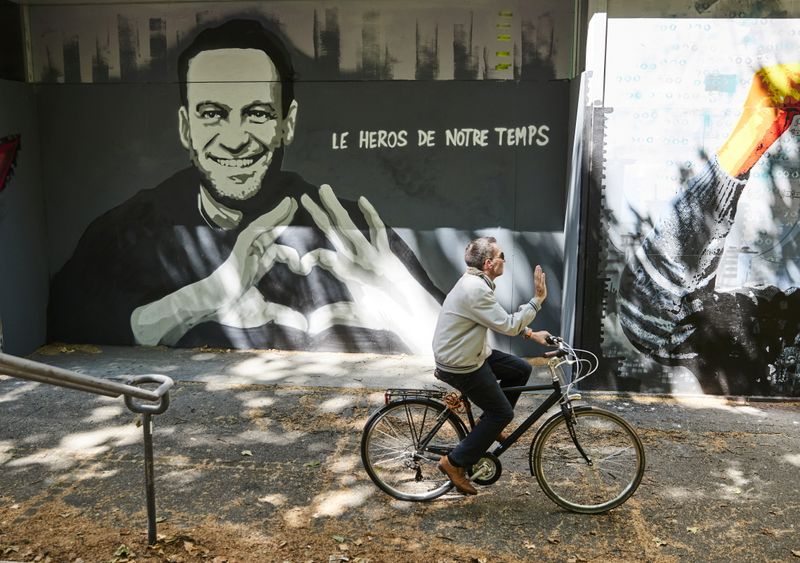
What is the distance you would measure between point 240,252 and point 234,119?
1.41 m

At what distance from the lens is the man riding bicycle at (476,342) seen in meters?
4.58

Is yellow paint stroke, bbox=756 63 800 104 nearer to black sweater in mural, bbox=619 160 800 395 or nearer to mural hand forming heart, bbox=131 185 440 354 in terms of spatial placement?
black sweater in mural, bbox=619 160 800 395

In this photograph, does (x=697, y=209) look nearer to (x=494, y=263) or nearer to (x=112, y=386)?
(x=494, y=263)

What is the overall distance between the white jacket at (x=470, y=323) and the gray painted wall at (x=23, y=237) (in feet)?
17.5

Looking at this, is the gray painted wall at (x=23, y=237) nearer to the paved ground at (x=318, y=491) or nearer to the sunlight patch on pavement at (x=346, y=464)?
the paved ground at (x=318, y=491)

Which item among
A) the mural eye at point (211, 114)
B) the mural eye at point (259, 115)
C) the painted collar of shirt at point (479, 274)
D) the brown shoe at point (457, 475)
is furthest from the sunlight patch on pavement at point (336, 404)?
the mural eye at point (211, 114)

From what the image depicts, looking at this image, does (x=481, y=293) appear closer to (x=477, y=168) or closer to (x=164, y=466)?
(x=164, y=466)

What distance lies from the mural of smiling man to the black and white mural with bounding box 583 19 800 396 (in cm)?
219

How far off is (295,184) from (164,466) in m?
3.68

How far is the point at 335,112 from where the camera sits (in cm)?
818

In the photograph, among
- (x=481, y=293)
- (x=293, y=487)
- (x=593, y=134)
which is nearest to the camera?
(x=481, y=293)

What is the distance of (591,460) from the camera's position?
4961 millimetres

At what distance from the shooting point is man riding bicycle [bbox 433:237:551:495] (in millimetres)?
4578

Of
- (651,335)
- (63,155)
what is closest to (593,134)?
(651,335)
